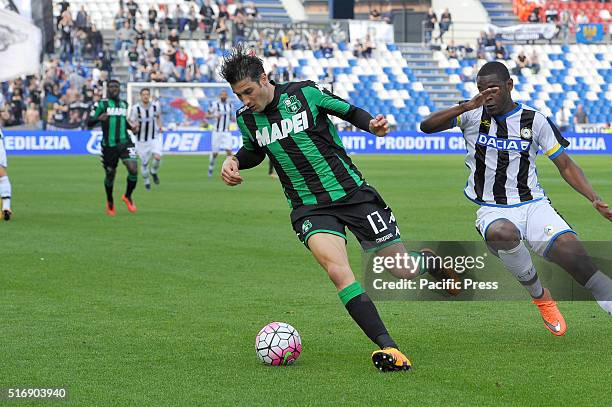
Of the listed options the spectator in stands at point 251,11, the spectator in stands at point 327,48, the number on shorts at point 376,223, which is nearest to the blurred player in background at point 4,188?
the number on shorts at point 376,223

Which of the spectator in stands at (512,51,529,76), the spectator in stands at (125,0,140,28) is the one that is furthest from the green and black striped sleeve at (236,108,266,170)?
the spectator in stands at (512,51,529,76)

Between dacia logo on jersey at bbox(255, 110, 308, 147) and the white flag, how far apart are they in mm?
31105

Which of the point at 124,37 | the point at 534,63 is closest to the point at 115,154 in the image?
the point at 124,37

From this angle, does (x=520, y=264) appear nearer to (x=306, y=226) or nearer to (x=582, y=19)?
(x=306, y=226)

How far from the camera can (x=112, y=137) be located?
18750 mm

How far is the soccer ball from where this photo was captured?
7.00 meters

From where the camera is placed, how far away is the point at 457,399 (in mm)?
Answer: 6047

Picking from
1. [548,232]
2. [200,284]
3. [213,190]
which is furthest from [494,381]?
[213,190]

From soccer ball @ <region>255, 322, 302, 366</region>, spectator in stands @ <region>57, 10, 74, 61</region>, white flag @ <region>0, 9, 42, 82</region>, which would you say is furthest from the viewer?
spectator in stands @ <region>57, 10, 74, 61</region>

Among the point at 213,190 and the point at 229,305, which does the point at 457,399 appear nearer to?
the point at 229,305

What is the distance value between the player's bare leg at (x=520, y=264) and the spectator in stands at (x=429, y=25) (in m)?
44.0

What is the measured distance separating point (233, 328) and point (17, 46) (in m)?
33.0

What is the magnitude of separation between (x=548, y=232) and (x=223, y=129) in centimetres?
2265

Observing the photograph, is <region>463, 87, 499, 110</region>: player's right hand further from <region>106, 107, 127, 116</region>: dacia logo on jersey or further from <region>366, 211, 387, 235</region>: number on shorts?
<region>106, 107, 127, 116</region>: dacia logo on jersey
